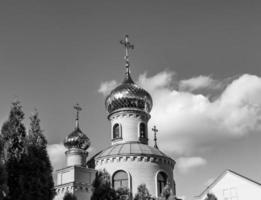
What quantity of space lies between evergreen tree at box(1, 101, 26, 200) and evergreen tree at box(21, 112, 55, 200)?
0.78 ft

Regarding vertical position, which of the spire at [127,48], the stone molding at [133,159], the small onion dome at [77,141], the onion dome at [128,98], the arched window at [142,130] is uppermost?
the spire at [127,48]

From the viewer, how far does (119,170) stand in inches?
1188

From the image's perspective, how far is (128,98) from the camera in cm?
3419

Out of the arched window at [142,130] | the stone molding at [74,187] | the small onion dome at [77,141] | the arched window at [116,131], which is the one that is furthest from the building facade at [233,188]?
the small onion dome at [77,141]

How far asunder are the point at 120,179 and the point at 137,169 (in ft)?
4.61

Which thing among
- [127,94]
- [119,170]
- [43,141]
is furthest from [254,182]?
[127,94]

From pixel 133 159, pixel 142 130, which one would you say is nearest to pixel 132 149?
pixel 133 159

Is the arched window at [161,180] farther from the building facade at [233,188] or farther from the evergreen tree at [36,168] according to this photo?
the evergreen tree at [36,168]

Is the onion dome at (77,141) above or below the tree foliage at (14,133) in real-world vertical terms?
above

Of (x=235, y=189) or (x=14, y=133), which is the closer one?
Result: (x=14, y=133)

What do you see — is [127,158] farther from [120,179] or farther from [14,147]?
[14,147]

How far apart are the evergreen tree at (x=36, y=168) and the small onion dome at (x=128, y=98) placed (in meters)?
15.9

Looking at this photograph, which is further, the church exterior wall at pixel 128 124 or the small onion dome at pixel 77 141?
the small onion dome at pixel 77 141

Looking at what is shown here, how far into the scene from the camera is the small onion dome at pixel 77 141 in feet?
128
